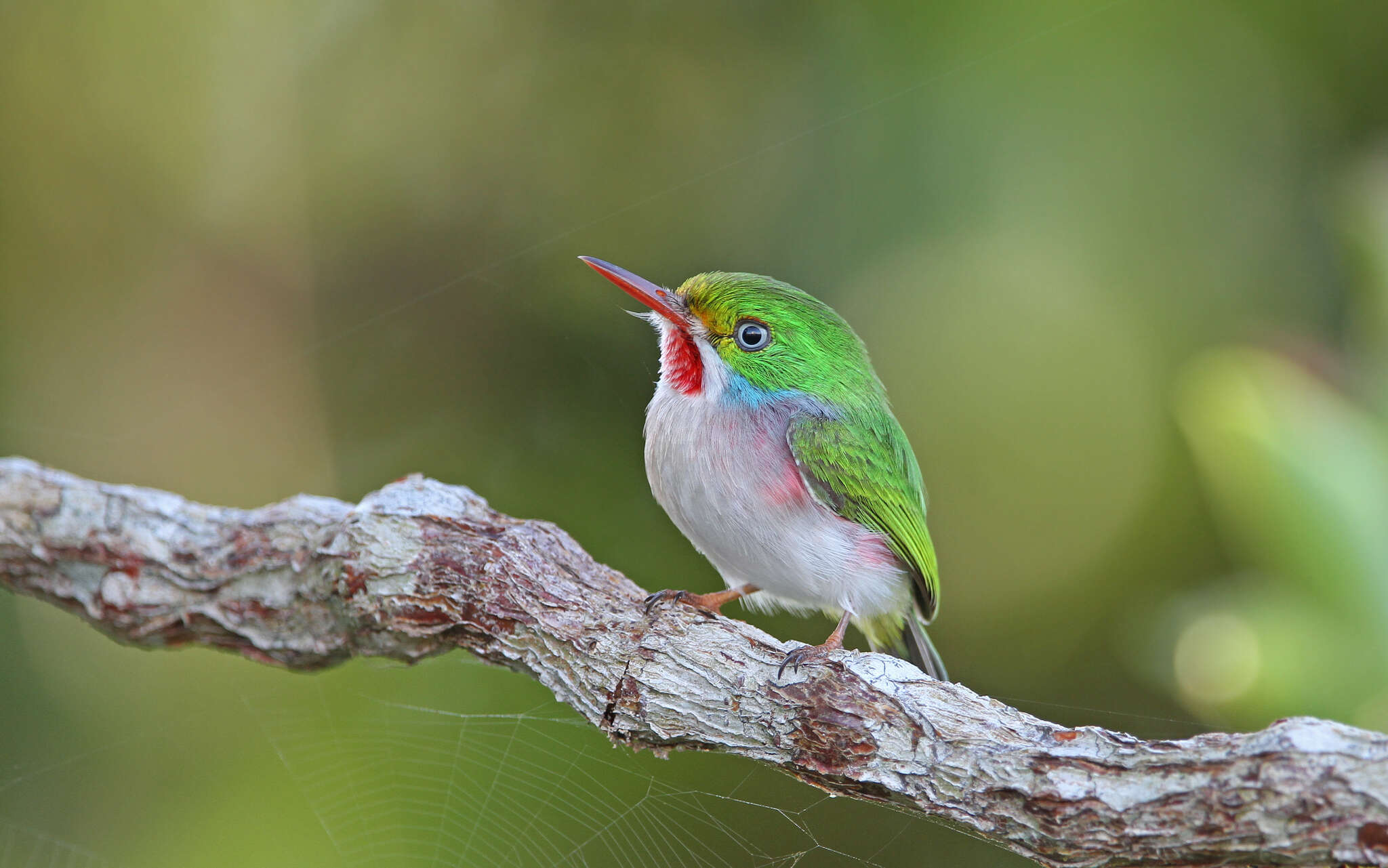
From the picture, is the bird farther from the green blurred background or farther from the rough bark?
the green blurred background

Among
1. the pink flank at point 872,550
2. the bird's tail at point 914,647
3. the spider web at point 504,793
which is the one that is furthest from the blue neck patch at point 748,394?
the spider web at point 504,793

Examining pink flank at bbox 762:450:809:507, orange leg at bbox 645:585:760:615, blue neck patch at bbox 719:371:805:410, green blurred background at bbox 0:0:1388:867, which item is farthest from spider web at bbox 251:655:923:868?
blue neck patch at bbox 719:371:805:410

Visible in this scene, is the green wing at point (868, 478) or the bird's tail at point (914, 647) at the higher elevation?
the green wing at point (868, 478)

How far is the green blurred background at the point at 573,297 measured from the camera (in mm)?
3580

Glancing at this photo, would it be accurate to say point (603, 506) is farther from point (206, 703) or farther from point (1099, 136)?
point (1099, 136)

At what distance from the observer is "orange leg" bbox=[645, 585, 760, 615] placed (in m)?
2.36

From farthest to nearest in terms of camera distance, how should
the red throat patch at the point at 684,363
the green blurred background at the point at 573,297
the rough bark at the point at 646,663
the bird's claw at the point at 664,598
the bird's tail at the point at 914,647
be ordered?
1. the green blurred background at the point at 573,297
2. the bird's tail at the point at 914,647
3. the red throat patch at the point at 684,363
4. the bird's claw at the point at 664,598
5. the rough bark at the point at 646,663

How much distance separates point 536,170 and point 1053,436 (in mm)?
2323

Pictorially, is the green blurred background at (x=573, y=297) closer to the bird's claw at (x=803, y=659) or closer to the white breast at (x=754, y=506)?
the white breast at (x=754, y=506)

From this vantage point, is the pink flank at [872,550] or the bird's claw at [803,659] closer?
the bird's claw at [803,659]

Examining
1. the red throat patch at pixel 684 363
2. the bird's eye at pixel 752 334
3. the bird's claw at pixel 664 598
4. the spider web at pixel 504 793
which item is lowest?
the spider web at pixel 504 793

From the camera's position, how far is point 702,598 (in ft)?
8.24

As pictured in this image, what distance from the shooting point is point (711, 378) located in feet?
8.34

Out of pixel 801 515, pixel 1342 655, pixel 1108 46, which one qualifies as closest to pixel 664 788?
pixel 801 515
